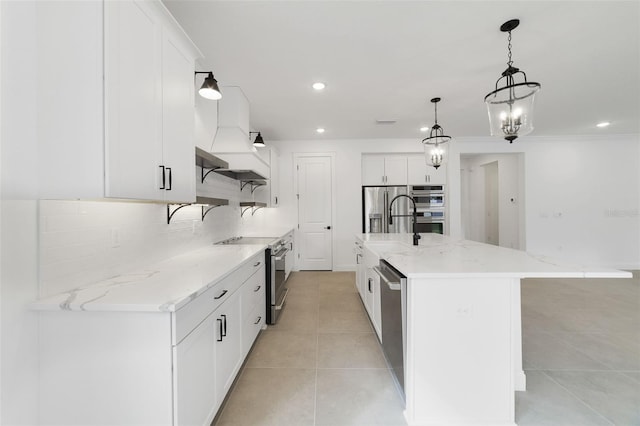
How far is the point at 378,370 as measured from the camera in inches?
76.7

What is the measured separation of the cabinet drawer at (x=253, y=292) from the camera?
1958 mm

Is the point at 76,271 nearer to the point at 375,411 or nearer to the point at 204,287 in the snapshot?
the point at 204,287

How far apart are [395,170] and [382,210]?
0.90 metres

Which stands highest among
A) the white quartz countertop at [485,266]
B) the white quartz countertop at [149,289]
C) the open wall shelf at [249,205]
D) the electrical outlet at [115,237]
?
the open wall shelf at [249,205]

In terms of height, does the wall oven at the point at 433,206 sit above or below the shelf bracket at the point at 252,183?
below

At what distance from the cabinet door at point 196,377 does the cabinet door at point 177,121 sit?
2.53 ft

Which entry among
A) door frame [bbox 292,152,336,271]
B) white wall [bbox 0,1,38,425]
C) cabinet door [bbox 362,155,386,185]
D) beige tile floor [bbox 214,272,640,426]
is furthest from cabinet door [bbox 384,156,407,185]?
white wall [bbox 0,1,38,425]

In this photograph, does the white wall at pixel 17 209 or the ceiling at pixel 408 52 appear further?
the ceiling at pixel 408 52

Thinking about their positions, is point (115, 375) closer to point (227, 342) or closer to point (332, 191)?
point (227, 342)

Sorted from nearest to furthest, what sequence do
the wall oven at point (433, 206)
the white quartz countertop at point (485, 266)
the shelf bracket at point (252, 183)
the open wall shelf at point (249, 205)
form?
the white quartz countertop at point (485, 266), the open wall shelf at point (249, 205), the shelf bracket at point (252, 183), the wall oven at point (433, 206)

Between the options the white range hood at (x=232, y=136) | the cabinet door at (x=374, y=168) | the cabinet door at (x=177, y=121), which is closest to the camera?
the cabinet door at (x=177, y=121)

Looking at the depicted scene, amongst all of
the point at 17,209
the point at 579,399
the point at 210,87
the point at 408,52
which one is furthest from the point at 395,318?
the point at 408,52

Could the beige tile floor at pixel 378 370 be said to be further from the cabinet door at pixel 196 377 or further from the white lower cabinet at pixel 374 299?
the cabinet door at pixel 196 377

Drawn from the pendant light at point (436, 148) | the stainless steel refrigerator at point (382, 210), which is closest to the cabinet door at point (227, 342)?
the pendant light at point (436, 148)
